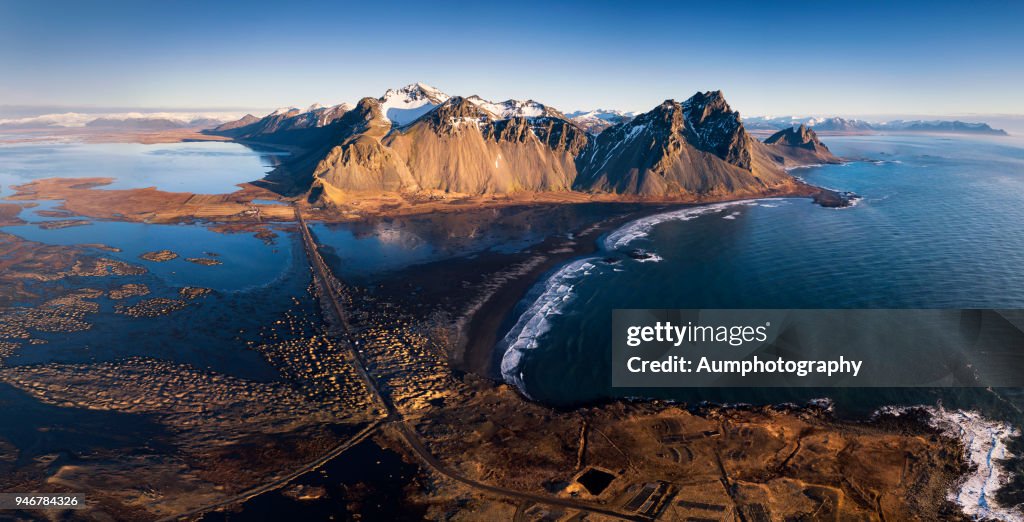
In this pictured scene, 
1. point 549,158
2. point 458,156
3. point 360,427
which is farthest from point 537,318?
point 549,158

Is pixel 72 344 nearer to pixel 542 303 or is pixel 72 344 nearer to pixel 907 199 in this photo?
pixel 542 303

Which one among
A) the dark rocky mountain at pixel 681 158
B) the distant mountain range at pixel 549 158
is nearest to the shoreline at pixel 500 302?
the dark rocky mountain at pixel 681 158

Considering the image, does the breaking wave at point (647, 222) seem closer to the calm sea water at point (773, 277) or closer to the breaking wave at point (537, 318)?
the calm sea water at point (773, 277)

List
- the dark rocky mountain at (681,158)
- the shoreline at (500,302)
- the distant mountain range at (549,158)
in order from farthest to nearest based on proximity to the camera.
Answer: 1. the dark rocky mountain at (681,158)
2. the distant mountain range at (549,158)
3. the shoreline at (500,302)

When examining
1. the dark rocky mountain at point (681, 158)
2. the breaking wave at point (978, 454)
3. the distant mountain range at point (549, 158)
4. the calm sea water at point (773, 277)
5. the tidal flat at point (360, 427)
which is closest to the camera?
the breaking wave at point (978, 454)

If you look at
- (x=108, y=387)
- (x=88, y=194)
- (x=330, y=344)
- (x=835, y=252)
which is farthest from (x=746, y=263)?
Answer: (x=88, y=194)

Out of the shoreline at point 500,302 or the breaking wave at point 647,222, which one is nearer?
the shoreline at point 500,302
